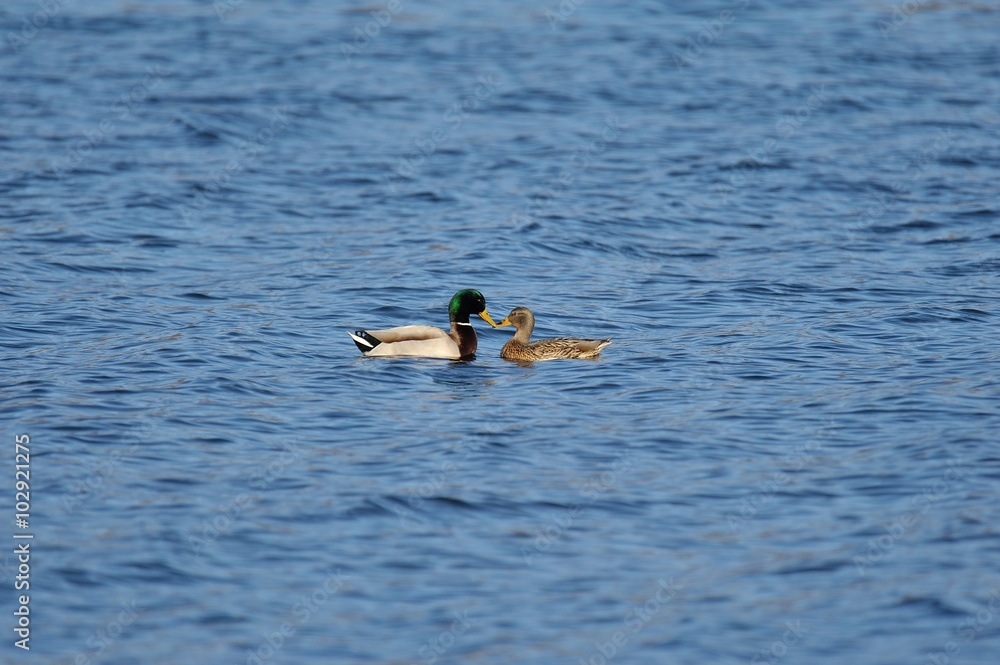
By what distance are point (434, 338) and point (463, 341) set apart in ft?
1.81

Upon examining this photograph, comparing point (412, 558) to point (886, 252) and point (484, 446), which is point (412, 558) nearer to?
point (484, 446)

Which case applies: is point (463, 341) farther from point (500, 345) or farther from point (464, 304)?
point (500, 345)

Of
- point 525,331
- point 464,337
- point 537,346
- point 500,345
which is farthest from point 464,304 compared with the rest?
point 500,345

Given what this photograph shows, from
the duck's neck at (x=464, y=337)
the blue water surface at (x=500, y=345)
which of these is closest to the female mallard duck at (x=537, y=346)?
the blue water surface at (x=500, y=345)

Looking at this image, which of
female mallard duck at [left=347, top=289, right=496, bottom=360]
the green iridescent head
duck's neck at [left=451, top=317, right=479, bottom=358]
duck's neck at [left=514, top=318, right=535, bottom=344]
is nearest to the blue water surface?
female mallard duck at [left=347, top=289, right=496, bottom=360]

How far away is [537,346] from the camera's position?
1422 cm

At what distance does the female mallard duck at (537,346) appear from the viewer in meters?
14.0

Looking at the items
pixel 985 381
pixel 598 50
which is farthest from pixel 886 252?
pixel 598 50

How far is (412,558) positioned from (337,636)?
3.69 ft

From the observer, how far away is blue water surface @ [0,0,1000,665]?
8609 millimetres

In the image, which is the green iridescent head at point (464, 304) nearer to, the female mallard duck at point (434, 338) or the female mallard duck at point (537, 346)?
the female mallard duck at point (434, 338)

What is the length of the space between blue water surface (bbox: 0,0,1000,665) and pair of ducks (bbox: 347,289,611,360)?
18cm

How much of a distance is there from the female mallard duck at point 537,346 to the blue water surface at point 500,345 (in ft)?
0.64

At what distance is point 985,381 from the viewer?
12.8m
